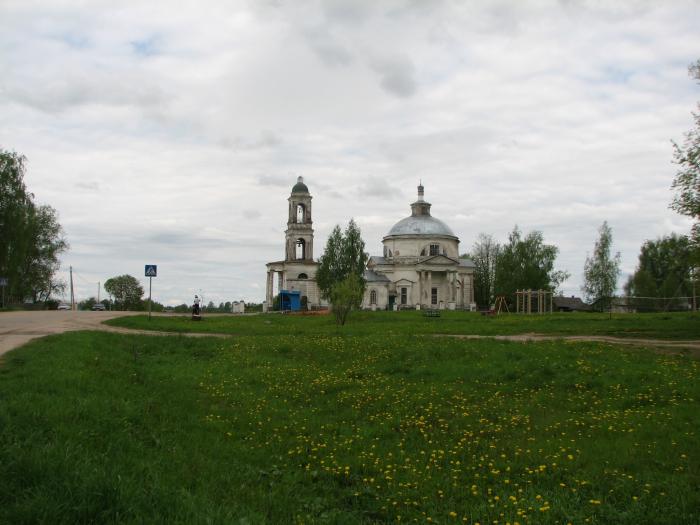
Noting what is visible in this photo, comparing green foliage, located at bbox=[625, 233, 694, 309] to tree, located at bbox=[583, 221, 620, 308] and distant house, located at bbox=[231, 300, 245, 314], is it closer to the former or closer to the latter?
tree, located at bbox=[583, 221, 620, 308]

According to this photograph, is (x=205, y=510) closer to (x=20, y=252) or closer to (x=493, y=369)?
(x=493, y=369)

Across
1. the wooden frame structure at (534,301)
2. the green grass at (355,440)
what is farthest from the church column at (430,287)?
the green grass at (355,440)

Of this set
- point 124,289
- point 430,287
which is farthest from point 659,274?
point 124,289

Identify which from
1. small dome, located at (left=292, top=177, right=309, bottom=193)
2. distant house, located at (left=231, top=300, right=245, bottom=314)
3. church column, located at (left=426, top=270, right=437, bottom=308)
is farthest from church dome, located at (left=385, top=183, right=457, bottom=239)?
distant house, located at (left=231, top=300, right=245, bottom=314)

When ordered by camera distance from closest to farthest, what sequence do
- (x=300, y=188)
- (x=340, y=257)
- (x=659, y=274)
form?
(x=340, y=257)
(x=300, y=188)
(x=659, y=274)

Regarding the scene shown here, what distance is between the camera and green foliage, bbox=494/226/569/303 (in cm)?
7400

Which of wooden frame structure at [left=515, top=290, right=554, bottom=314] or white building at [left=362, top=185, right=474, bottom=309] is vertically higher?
white building at [left=362, top=185, right=474, bottom=309]

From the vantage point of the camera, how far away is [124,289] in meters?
99.8

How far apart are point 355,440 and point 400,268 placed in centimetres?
6690

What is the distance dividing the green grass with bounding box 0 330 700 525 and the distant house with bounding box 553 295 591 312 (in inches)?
2431

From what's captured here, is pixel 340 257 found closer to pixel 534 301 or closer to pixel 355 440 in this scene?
pixel 534 301

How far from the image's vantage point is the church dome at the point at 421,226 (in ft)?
255

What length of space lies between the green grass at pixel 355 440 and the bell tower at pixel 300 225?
55472mm

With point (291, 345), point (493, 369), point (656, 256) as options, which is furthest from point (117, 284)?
point (493, 369)
